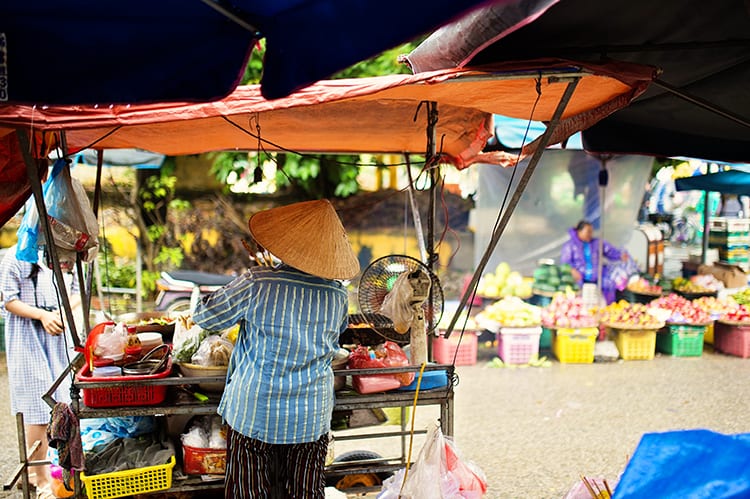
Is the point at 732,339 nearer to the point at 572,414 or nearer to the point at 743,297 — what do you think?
the point at 743,297

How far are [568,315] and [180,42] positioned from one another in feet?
23.8

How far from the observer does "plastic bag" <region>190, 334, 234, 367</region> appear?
138 inches

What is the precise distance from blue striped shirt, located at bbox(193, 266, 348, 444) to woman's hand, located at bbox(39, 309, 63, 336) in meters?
1.99

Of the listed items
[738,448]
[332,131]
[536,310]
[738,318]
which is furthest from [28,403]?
[738,318]

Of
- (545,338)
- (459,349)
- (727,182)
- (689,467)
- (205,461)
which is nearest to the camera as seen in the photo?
(689,467)

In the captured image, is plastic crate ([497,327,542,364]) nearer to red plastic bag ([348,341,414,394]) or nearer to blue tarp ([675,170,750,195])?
blue tarp ([675,170,750,195])

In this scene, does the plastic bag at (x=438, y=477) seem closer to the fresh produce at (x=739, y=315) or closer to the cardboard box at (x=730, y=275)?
the fresh produce at (x=739, y=315)

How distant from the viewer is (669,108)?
4.21 metres

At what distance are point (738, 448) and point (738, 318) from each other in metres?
8.51

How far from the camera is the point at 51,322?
14.9 ft

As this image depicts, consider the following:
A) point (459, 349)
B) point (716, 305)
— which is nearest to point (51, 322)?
point (459, 349)

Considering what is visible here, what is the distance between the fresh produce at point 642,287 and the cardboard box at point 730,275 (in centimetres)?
133

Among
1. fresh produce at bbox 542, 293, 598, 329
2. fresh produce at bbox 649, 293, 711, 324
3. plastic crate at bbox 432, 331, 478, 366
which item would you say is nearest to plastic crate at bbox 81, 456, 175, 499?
plastic crate at bbox 432, 331, 478, 366

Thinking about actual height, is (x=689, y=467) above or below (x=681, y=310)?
above
